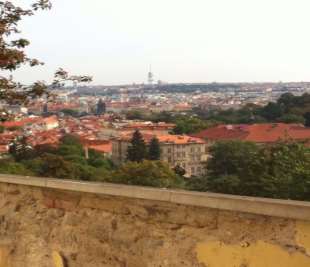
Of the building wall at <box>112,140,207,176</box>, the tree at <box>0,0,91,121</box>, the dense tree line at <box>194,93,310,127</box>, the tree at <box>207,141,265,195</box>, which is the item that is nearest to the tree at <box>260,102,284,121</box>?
the dense tree line at <box>194,93,310,127</box>

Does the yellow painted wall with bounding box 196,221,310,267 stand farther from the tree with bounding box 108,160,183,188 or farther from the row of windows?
the row of windows

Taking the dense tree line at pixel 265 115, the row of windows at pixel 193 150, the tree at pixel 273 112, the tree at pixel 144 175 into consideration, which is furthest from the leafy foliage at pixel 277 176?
the tree at pixel 273 112

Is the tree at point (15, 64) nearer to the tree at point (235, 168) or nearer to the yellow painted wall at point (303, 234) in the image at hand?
the yellow painted wall at point (303, 234)

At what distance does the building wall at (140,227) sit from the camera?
2807 mm

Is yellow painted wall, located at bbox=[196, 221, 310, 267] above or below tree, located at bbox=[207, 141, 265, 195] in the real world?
above

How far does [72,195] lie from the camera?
3.63 metres

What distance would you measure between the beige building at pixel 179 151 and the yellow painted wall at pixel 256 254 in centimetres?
6139

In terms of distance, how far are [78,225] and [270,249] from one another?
1302 mm

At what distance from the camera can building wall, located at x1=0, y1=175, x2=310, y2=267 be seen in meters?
2.81

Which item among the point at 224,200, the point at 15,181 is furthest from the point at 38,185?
the point at 224,200

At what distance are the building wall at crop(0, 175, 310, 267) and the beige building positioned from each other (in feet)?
199

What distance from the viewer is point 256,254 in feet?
9.34

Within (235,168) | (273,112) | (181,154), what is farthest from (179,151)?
(235,168)

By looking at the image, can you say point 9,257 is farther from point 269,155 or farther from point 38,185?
point 269,155
